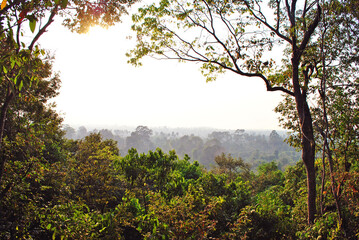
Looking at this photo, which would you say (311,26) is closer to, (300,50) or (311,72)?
(300,50)

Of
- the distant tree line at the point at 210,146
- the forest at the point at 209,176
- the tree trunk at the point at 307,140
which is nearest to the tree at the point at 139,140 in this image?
the distant tree line at the point at 210,146

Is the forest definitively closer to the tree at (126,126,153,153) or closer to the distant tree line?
the distant tree line

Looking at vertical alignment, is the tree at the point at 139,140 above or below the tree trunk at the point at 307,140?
below

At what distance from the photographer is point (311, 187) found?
18.3 ft

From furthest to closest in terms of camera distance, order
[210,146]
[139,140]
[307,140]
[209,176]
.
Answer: [139,140]
[210,146]
[209,176]
[307,140]

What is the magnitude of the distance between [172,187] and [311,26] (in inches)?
261

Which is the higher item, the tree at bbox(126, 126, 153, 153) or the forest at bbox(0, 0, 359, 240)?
the forest at bbox(0, 0, 359, 240)

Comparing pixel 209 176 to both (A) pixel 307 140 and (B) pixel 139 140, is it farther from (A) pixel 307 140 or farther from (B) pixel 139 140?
(B) pixel 139 140

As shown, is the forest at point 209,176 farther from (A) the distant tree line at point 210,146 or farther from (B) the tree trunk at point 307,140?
(A) the distant tree line at point 210,146

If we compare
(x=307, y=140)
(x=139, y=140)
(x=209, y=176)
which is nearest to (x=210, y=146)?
(x=139, y=140)

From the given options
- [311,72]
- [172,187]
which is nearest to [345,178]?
[311,72]

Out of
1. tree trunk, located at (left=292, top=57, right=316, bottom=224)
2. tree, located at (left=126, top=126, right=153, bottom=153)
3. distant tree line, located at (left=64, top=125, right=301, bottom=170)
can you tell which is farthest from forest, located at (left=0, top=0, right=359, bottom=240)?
tree, located at (left=126, top=126, right=153, bottom=153)

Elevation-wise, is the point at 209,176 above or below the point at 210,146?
above

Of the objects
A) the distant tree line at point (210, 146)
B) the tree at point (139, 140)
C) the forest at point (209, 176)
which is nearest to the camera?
the forest at point (209, 176)
